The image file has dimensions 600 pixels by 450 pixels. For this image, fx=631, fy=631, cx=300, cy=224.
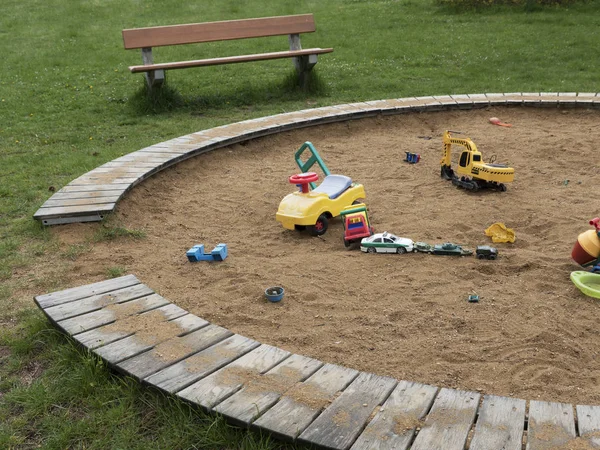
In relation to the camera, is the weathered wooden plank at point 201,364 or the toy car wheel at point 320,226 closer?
the weathered wooden plank at point 201,364

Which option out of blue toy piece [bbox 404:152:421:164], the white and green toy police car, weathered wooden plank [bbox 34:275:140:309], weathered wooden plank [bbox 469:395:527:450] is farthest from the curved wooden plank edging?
weathered wooden plank [bbox 469:395:527:450]

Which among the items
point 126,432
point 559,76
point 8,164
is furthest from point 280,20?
point 126,432

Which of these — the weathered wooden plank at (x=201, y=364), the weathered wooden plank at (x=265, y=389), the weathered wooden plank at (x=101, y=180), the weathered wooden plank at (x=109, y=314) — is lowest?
the weathered wooden plank at (x=265, y=389)

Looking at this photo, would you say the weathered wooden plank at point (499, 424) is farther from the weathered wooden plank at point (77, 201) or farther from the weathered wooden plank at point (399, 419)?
the weathered wooden plank at point (77, 201)

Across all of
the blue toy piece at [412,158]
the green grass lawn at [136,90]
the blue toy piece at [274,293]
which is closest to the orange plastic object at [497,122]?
the blue toy piece at [412,158]

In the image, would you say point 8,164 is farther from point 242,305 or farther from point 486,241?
point 486,241

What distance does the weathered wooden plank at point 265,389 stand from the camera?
2180mm

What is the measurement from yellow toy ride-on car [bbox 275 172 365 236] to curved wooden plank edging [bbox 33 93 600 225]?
48.6 inches

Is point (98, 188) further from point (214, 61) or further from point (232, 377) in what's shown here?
point (214, 61)

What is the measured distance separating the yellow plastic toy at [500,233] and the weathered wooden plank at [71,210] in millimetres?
2489

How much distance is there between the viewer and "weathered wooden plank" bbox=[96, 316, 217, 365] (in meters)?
2.58

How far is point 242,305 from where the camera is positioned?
10.4 ft

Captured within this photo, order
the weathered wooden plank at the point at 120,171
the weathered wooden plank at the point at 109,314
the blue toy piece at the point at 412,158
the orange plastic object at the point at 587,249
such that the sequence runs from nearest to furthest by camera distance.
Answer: the weathered wooden plank at the point at 109,314 → the orange plastic object at the point at 587,249 → the weathered wooden plank at the point at 120,171 → the blue toy piece at the point at 412,158

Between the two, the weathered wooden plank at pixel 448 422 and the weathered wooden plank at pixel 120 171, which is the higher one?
the weathered wooden plank at pixel 120 171
